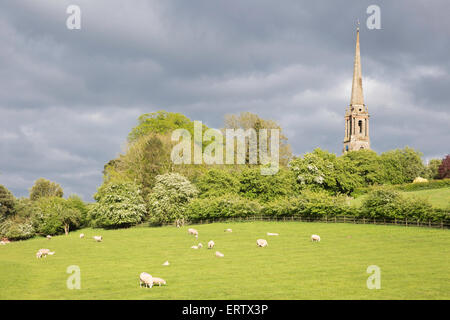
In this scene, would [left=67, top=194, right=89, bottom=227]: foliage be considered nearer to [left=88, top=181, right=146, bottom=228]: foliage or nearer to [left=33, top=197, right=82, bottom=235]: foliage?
[left=33, top=197, right=82, bottom=235]: foliage

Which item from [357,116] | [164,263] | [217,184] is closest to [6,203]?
[217,184]

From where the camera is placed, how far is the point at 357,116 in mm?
158000

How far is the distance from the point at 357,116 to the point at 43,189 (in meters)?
110

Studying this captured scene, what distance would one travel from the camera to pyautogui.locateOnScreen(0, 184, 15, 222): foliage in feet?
299

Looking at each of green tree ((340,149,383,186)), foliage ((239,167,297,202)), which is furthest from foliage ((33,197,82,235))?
green tree ((340,149,383,186))

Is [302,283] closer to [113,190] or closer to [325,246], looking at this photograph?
[325,246]

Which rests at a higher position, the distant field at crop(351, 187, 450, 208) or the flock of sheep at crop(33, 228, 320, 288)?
the distant field at crop(351, 187, 450, 208)

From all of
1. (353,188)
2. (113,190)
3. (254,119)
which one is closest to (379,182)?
(353,188)

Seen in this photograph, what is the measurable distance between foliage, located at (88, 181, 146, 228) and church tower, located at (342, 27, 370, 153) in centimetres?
10107

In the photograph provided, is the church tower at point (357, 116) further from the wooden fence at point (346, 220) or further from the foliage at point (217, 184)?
the wooden fence at point (346, 220)

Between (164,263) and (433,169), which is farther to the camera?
(433,169)

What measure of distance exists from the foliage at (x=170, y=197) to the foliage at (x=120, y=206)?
3116 mm

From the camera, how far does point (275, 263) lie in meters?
30.5

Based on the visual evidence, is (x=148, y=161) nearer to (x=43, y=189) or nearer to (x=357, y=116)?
(x=43, y=189)
